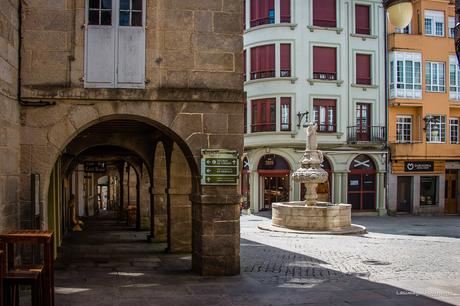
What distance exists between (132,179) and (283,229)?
879 centimetres

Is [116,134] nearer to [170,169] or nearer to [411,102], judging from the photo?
[170,169]

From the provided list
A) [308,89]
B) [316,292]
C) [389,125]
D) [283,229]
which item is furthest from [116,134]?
[389,125]

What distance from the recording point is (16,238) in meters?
6.67

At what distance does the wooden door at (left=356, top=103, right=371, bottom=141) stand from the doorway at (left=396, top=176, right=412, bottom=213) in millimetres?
3235

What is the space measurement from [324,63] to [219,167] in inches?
926

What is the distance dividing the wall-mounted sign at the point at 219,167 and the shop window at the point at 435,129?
1008 inches

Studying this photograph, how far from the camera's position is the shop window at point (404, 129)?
109 feet

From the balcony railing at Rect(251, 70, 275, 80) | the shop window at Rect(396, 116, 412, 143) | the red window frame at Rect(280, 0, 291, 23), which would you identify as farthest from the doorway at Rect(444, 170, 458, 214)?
the red window frame at Rect(280, 0, 291, 23)

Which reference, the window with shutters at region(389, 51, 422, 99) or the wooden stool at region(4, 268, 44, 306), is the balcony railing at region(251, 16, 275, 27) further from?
the wooden stool at region(4, 268, 44, 306)

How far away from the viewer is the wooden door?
32625 mm

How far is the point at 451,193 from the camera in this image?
3453 cm

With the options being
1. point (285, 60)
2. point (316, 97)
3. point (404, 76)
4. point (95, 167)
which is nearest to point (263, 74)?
point (285, 60)

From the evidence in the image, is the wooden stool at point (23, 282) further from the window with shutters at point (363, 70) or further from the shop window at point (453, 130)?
the shop window at point (453, 130)

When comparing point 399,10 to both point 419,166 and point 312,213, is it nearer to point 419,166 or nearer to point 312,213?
point 312,213
